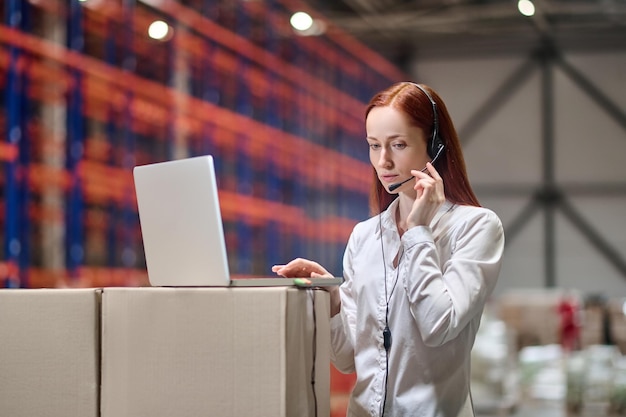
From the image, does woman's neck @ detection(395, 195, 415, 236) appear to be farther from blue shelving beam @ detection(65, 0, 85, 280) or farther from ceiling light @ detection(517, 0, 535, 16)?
ceiling light @ detection(517, 0, 535, 16)

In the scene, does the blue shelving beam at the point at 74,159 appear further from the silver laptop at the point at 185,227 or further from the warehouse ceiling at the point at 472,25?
the warehouse ceiling at the point at 472,25

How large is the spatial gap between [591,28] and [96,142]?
11.9 m

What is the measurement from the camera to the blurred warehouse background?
275 inches

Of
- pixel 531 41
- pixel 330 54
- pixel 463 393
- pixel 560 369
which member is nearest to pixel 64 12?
pixel 560 369

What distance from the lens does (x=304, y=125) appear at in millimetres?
12758

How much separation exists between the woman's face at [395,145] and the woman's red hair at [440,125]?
0.06ft

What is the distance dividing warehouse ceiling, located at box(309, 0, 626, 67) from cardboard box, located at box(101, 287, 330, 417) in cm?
1469

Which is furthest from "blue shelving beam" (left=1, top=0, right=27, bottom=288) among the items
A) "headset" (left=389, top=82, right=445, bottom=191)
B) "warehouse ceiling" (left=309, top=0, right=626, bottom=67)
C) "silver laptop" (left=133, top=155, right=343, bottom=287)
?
"warehouse ceiling" (left=309, top=0, right=626, bottom=67)

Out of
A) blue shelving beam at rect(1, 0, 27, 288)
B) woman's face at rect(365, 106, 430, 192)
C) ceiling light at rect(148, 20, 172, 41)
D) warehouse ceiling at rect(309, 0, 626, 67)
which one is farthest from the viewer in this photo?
warehouse ceiling at rect(309, 0, 626, 67)

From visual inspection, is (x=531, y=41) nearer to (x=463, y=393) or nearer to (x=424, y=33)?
(x=424, y=33)

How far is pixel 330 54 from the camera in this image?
14320 mm

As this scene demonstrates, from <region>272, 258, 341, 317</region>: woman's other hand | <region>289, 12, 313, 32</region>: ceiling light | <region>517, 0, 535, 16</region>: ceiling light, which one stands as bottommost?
<region>272, 258, 341, 317</region>: woman's other hand

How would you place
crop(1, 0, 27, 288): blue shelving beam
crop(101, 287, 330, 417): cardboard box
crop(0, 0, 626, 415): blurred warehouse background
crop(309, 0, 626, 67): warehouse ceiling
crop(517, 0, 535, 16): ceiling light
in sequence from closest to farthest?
crop(101, 287, 330, 417): cardboard box → crop(1, 0, 27, 288): blue shelving beam → crop(0, 0, 626, 415): blurred warehouse background → crop(517, 0, 535, 16): ceiling light → crop(309, 0, 626, 67): warehouse ceiling

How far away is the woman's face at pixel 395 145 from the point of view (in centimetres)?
218
